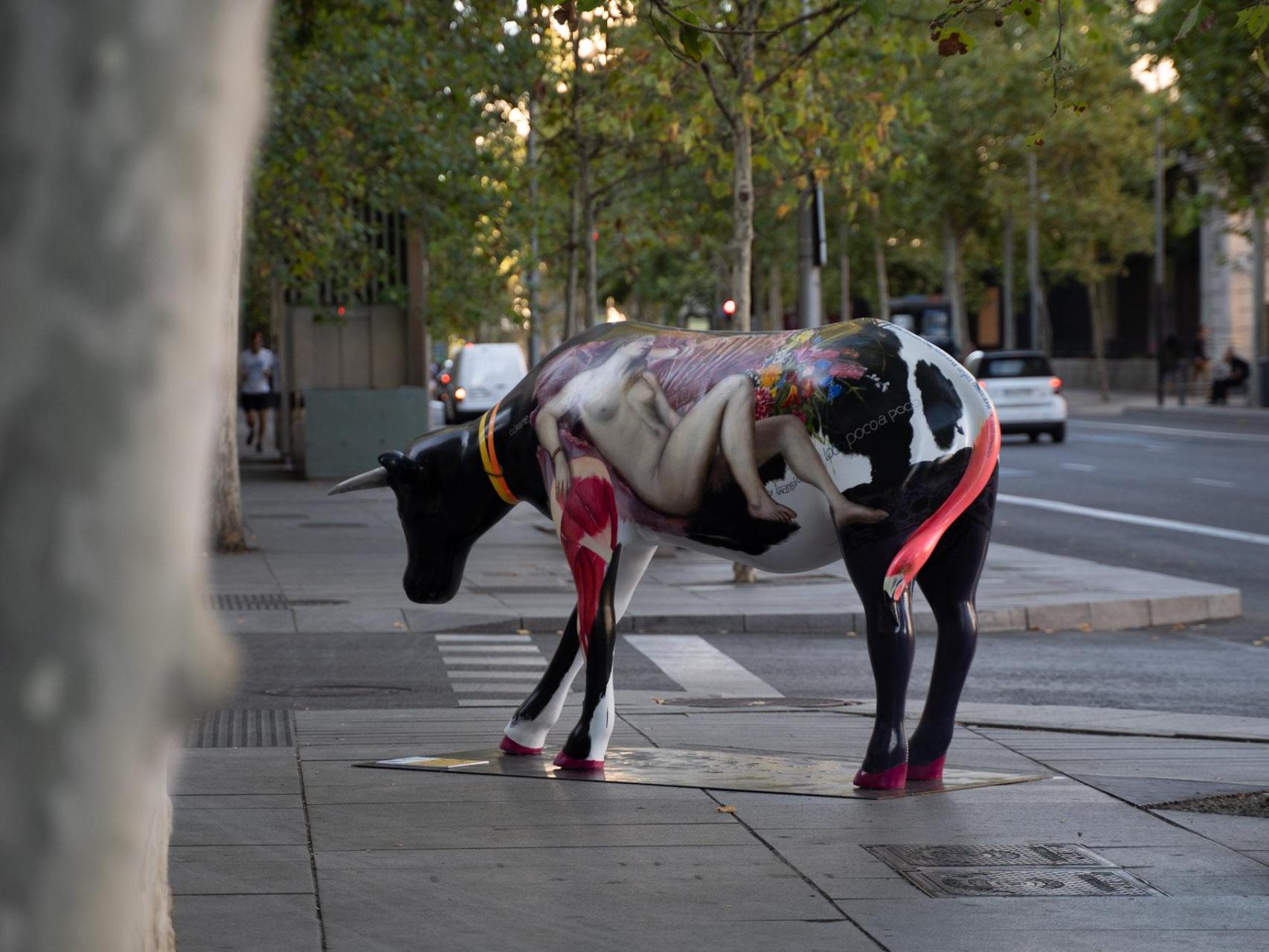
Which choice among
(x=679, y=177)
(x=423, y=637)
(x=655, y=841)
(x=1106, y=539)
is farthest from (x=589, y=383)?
(x=679, y=177)

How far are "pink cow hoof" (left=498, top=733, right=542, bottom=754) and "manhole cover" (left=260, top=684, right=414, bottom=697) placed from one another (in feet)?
7.46

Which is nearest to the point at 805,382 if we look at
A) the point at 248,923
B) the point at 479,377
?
the point at 248,923

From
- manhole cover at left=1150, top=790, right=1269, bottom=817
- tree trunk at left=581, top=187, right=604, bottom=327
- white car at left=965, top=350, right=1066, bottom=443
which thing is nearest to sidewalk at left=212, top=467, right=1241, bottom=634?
manhole cover at left=1150, top=790, right=1269, bottom=817

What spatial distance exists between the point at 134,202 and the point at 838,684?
907 centimetres

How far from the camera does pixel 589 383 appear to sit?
7215 mm

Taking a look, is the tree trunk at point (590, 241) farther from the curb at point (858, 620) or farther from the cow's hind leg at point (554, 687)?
the cow's hind leg at point (554, 687)

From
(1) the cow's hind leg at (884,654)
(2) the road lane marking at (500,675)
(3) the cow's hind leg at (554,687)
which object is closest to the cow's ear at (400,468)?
(3) the cow's hind leg at (554,687)

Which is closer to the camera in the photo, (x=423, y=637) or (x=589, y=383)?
(x=589, y=383)

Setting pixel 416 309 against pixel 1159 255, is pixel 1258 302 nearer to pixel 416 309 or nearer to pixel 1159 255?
pixel 1159 255

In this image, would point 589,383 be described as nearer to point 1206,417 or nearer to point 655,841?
point 655,841

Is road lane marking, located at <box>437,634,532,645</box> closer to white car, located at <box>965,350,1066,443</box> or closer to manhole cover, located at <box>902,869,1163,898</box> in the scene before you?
manhole cover, located at <box>902,869,1163,898</box>

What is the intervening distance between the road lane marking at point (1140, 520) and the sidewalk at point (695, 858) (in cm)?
1136

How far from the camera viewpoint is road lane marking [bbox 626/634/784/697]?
10023 mm

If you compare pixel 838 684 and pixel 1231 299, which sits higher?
pixel 1231 299
